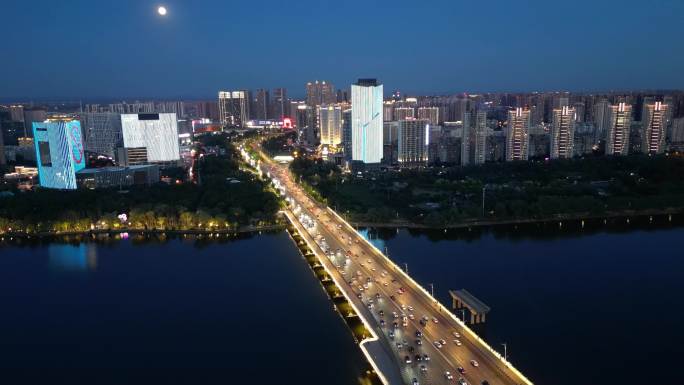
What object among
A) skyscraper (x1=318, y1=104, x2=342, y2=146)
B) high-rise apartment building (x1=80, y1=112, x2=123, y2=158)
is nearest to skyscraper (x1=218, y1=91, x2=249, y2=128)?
skyscraper (x1=318, y1=104, x2=342, y2=146)

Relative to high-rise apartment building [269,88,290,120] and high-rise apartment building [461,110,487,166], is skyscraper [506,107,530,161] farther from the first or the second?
high-rise apartment building [269,88,290,120]

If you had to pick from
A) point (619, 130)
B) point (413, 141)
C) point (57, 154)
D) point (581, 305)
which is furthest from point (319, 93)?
point (581, 305)

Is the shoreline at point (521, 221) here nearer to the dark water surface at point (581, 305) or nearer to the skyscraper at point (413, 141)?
the dark water surface at point (581, 305)

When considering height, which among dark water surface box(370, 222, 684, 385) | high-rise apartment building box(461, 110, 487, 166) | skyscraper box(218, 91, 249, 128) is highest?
skyscraper box(218, 91, 249, 128)

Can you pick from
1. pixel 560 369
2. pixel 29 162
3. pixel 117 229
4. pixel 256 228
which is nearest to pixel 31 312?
pixel 117 229

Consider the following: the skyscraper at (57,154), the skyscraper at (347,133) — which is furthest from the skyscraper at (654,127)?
the skyscraper at (57,154)

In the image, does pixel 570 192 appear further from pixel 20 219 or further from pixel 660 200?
pixel 20 219
